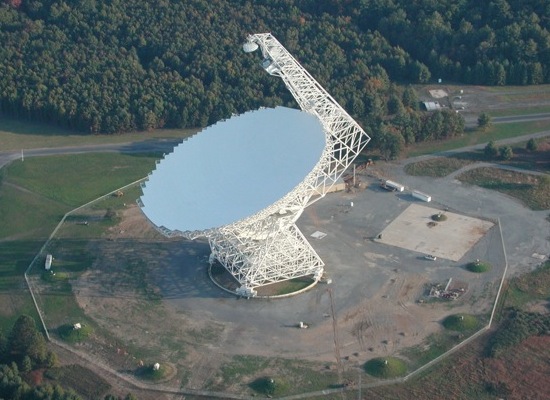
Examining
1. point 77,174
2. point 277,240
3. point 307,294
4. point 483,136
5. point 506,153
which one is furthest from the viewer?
point 483,136

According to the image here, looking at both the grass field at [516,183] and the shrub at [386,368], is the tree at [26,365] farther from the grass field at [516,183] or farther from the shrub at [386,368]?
the grass field at [516,183]

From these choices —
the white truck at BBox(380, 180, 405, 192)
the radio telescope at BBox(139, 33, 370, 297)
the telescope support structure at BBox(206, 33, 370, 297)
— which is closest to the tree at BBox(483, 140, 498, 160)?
the white truck at BBox(380, 180, 405, 192)

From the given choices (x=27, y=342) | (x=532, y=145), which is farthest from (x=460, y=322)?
(x=532, y=145)

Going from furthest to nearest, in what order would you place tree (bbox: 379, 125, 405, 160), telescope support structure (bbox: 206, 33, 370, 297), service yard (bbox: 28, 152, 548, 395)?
tree (bbox: 379, 125, 405, 160) → telescope support structure (bbox: 206, 33, 370, 297) → service yard (bbox: 28, 152, 548, 395)

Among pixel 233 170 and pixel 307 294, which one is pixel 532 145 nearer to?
pixel 307 294

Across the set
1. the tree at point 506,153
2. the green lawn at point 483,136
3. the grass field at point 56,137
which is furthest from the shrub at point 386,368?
the grass field at point 56,137

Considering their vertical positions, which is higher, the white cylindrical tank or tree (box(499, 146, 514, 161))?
tree (box(499, 146, 514, 161))

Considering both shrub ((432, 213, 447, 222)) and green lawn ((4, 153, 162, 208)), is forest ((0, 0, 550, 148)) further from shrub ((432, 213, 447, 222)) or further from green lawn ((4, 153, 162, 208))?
shrub ((432, 213, 447, 222))
